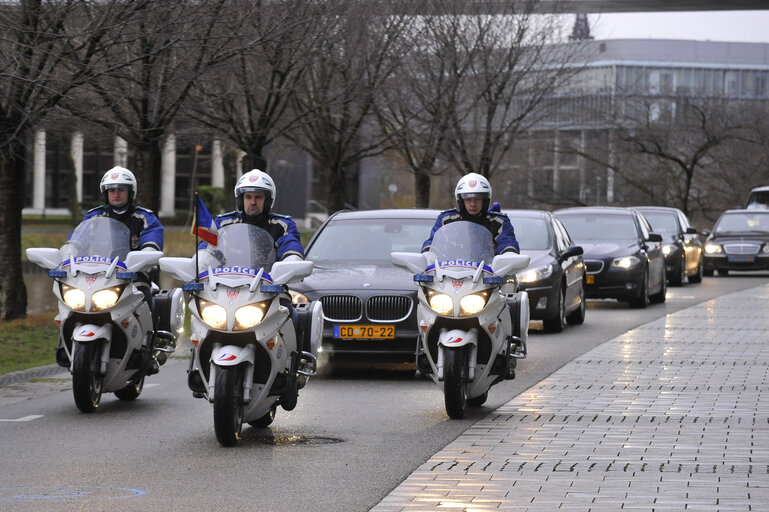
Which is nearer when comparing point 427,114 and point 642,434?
point 642,434

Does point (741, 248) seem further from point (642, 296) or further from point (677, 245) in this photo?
point (642, 296)

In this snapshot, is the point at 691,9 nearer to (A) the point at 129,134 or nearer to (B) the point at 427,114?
(B) the point at 427,114

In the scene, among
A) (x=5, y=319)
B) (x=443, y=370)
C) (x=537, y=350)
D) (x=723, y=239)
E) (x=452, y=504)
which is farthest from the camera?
(x=723, y=239)

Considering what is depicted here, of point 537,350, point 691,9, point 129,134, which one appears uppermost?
point 691,9

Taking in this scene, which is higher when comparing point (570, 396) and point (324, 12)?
point (324, 12)

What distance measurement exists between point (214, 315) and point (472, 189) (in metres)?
2.56

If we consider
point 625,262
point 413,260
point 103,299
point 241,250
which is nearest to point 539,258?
point 625,262

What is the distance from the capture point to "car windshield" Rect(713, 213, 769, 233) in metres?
34.5

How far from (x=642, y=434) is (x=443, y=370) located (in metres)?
1.44

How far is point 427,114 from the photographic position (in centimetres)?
3164

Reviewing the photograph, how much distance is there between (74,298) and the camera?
981 cm

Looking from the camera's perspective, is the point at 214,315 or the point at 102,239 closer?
the point at 214,315

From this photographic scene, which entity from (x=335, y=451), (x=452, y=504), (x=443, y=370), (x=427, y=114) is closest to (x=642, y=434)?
(x=443, y=370)

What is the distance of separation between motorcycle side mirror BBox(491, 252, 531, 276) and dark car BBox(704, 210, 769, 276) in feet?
81.5
